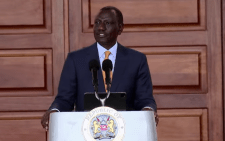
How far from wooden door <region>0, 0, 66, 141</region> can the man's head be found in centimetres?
81

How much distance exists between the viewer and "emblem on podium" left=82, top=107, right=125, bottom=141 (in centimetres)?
92

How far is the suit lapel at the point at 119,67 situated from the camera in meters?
1.35

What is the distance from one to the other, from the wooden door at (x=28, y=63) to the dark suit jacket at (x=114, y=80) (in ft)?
2.46

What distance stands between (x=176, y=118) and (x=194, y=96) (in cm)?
20

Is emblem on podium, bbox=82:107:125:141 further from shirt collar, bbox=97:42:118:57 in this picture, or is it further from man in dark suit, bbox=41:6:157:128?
shirt collar, bbox=97:42:118:57

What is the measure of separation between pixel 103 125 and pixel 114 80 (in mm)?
443

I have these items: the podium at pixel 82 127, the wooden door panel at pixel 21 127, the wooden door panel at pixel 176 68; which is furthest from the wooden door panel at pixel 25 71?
the podium at pixel 82 127

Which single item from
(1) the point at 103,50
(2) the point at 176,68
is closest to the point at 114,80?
(1) the point at 103,50

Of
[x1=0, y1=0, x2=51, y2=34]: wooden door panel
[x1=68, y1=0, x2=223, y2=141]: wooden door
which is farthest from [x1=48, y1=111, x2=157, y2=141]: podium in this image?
[x1=0, y1=0, x2=51, y2=34]: wooden door panel

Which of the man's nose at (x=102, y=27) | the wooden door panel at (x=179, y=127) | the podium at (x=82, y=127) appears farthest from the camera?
the wooden door panel at (x=179, y=127)

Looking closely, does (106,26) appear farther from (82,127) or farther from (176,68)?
(176,68)

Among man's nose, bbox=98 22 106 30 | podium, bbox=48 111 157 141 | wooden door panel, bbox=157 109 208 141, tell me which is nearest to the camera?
podium, bbox=48 111 157 141

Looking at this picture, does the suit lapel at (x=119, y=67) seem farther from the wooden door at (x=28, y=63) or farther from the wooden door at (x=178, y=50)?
the wooden door at (x=28, y=63)

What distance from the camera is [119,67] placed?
138 cm
